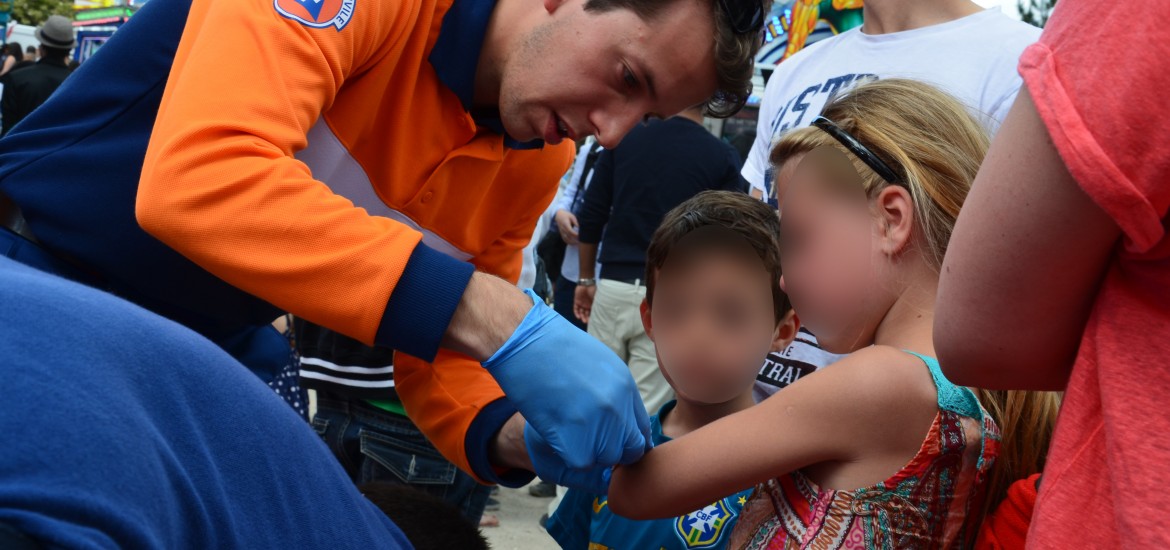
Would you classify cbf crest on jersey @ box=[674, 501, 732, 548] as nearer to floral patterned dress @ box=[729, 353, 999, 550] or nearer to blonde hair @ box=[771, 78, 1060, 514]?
floral patterned dress @ box=[729, 353, 999, 550]

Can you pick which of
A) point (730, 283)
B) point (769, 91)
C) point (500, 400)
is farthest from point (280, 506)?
point (769, 91)

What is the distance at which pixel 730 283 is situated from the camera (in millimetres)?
1926

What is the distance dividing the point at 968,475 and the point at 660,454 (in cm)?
44

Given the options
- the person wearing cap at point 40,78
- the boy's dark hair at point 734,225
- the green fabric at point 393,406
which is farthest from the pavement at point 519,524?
the person wearing cap at point 40,78

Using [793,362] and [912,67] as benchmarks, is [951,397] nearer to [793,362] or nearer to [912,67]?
[793,362]

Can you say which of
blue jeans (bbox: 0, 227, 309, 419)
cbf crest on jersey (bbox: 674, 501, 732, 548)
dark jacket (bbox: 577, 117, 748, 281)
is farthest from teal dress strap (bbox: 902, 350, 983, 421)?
dark jacket (bbox: 577, 117, 748, 281)

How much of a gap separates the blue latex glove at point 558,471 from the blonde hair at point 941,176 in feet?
A: 2.02

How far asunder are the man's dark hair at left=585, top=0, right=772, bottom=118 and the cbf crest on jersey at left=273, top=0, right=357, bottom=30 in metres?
0.51

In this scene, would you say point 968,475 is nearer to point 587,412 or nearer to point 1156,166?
point 587,412

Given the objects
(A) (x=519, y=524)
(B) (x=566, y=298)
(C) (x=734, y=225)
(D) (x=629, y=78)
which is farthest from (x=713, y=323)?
(B) (x=566, y=298)

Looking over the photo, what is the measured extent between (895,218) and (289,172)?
902mm

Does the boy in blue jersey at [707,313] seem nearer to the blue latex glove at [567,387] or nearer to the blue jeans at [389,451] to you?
the blue latex glove at [567,387]

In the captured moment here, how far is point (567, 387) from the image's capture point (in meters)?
1.45

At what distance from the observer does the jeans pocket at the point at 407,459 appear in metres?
2.57
